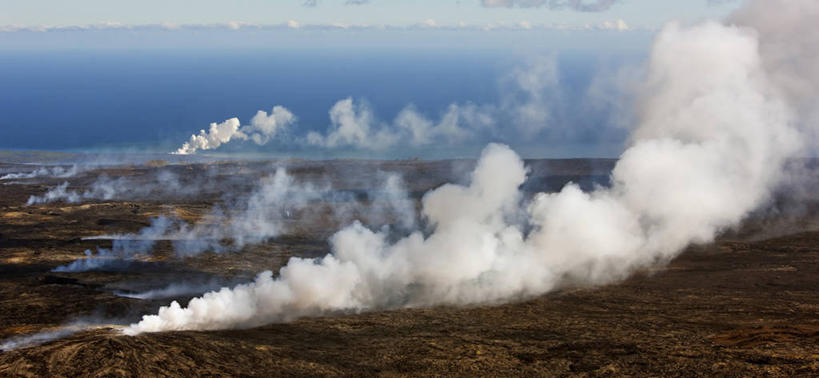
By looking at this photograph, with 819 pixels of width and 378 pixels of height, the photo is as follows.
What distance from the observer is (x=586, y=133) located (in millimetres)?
155250

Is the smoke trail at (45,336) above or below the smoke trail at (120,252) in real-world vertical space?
below

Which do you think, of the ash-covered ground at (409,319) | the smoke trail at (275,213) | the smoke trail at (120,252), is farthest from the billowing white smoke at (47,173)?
the smoke trail at (120,252)

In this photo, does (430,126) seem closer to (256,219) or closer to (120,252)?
(256,219)

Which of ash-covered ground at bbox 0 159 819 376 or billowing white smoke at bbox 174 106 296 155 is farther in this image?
billowing white smoke at bbox 174 106 296 155

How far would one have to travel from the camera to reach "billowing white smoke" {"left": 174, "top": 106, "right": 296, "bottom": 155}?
147750 millimetres

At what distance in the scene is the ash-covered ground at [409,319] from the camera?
2875 cm

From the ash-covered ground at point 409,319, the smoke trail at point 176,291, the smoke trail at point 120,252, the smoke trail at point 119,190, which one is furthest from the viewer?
the smoke trail at point 119,190

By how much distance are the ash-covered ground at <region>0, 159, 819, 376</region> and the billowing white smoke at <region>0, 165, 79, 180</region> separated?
107 ft

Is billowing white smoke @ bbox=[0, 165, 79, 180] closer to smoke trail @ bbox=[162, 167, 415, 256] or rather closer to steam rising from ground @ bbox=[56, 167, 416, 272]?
steam rising from ground @ bbox=[56, 167, 416, 272]

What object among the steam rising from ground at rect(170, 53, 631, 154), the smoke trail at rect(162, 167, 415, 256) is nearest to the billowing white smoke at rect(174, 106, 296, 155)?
the steam rising from ground at rect(170, 53, 631, 154)

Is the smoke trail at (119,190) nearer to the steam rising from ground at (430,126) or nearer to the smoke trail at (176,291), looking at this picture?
the smoke trail at (176,291)

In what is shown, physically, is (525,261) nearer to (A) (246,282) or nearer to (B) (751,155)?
(A) (246,282)

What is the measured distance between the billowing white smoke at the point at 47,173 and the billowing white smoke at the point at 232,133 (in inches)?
1516

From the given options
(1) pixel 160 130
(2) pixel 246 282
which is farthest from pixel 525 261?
(1) pixel 160 130
